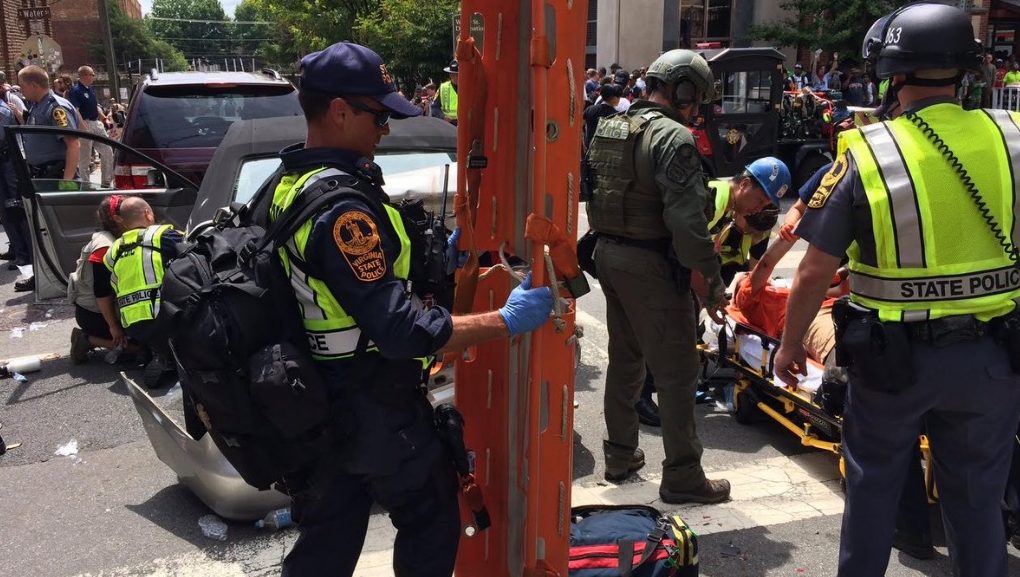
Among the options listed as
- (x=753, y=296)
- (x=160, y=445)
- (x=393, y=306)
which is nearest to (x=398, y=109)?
(x=393, y=306)

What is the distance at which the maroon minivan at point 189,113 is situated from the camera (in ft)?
22.9

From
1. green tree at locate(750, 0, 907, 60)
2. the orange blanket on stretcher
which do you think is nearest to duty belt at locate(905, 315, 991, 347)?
the orange blanket on stretcher

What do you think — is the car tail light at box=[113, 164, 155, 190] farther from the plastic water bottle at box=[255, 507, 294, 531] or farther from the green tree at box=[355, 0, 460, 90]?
the green tree at box=[355, 0, 460, 90]

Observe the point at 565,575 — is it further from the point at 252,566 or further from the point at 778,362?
the point at 252,566

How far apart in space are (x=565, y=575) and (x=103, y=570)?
2036mm

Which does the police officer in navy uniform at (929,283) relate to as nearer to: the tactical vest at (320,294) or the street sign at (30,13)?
the tactical vest at (320,294)

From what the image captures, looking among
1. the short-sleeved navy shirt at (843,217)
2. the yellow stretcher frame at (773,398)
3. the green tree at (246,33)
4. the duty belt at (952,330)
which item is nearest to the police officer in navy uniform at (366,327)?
the short-sleeved navy shirt at (843,217)

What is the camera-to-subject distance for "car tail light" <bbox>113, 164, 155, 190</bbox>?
6.73 metres

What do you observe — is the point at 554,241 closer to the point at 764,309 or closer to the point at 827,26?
the point at 764,309

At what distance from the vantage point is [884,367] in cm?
230

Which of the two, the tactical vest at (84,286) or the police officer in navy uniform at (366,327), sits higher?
the police officer in navy uniform at (366,327)

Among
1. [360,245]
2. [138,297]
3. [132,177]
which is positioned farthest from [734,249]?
[132,177]

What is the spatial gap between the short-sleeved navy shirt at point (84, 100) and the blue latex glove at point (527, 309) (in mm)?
12118

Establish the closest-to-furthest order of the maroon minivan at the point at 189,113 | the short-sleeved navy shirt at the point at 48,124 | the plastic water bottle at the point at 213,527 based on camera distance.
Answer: the plastic water bottle at the point at 213,527, the maroon minivan at the point at 189,113, the short-sleeved navy shirt at the point at 48,124
